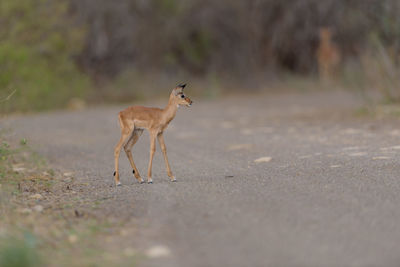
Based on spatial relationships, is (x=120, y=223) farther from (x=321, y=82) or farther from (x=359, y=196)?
(x=321, y=82)

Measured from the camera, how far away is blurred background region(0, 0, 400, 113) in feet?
68.6

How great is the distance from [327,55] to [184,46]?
7.09 m

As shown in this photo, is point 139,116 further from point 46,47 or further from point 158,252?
point 46,47

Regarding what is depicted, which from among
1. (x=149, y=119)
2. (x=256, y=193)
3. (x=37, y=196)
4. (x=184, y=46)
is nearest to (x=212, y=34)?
(x=184, y=46)

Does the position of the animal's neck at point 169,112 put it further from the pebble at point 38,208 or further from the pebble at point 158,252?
the pebble at point 158,252

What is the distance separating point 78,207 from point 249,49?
2276cm

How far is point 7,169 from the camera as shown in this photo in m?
8.12

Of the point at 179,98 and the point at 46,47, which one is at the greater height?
the point at 46,47

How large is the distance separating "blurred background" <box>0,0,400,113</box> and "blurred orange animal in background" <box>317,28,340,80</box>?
4 cm

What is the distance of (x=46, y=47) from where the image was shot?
20375mm

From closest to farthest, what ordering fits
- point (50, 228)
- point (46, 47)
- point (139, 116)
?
point (50, 228), point (139, 116), point (46, 47)

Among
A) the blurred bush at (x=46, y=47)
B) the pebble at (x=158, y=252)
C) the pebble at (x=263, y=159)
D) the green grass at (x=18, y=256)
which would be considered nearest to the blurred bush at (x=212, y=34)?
the blurred bush at (x=46, y=47)

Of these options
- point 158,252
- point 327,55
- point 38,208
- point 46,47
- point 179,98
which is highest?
point 46,47

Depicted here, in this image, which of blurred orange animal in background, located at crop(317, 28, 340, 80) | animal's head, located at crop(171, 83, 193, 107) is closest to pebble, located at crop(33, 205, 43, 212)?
animal's head, located at crop(171, 83, 193, 107)
